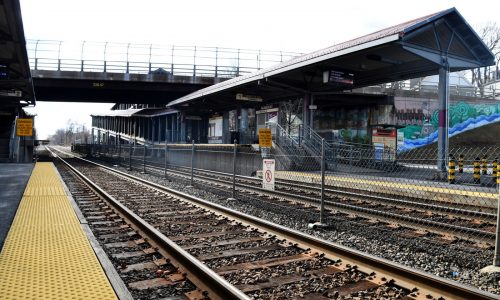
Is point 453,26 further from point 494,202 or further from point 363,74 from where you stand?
point 494,202

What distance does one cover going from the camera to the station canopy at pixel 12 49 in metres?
10.8

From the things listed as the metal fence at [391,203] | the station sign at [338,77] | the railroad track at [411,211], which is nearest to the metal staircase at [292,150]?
the metal fence at [391,203]

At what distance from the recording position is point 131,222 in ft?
A: 26.3

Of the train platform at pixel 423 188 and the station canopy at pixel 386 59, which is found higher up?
the station canopy at pixel 386 59

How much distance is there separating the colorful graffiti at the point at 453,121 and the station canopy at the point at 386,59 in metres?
15.8

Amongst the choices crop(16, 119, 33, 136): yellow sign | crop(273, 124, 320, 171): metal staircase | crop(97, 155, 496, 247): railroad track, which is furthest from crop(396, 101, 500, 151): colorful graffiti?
crop(16, 119, 33, 136): yellow sign

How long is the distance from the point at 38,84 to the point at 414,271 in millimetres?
38608

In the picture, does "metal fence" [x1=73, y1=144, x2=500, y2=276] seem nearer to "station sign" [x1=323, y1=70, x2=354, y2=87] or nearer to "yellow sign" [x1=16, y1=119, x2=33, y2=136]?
"station sign" [x1=323, y1=70, x2=354, y2=87]

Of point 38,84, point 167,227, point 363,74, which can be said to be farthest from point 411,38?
point 38,84

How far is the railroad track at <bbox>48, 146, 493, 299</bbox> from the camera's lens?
434cm

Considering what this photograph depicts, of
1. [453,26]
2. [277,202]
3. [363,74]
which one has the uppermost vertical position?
[453,26]

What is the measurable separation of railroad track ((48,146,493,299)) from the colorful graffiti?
3010 centimetres

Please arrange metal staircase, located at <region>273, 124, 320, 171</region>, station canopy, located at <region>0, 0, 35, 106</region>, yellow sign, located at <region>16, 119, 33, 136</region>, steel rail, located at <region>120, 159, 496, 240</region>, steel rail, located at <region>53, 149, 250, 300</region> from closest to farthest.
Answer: steel rail, located at <region>53, 149, 250, 300</region>, steel rail, located at <region>120, 159, 496, 240</region>, station canopy, located at <region>0, 0, 35, 106</region>, metal staircase, located at <region>273, 124, 320, 171</region>, yellow sign, located at <region>16, 119, 33, 136</region>

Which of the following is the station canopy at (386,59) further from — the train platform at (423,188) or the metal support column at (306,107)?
the train platform at (423,188)
